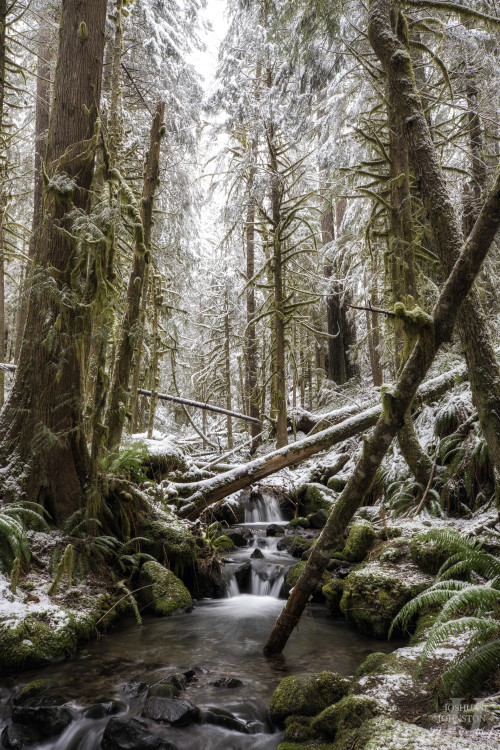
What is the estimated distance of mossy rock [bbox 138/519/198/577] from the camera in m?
6.50

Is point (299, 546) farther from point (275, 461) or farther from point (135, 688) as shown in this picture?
point (135, 688)

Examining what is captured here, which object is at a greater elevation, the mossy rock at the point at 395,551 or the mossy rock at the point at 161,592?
the mossy rock at the point at 395,551

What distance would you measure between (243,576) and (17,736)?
4346 millimetres

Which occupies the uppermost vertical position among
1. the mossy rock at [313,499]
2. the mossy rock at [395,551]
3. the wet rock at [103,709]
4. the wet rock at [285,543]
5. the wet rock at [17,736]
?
the mossy rock at [313,499]

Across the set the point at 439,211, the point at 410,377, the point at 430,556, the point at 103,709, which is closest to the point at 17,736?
the point at 103,709

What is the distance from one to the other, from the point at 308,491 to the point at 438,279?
19.4 ft

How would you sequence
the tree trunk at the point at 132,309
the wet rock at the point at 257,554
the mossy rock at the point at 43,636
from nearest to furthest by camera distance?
the mossy rock at the point at 43,636, the tree trunk at the point at 132,309, the wet rock at the point at 257,554

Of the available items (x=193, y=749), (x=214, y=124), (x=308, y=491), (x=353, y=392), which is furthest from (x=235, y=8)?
(x=193, y=749)

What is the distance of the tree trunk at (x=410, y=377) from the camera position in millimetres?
3426

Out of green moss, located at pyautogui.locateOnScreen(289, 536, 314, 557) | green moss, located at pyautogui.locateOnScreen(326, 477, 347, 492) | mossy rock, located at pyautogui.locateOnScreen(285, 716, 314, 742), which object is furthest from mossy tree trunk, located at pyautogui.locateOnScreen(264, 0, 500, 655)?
green moss, located at pyautogui.locateOnScreen(326, 477, 347, 492)

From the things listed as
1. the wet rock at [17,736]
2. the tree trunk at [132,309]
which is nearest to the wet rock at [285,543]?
the tree trunk at [132,309]

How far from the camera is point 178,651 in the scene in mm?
5000

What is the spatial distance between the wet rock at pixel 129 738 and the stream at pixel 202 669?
0.08ft

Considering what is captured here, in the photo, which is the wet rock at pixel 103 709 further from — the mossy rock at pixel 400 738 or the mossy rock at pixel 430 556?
the mossy rock at pixel 430 556
